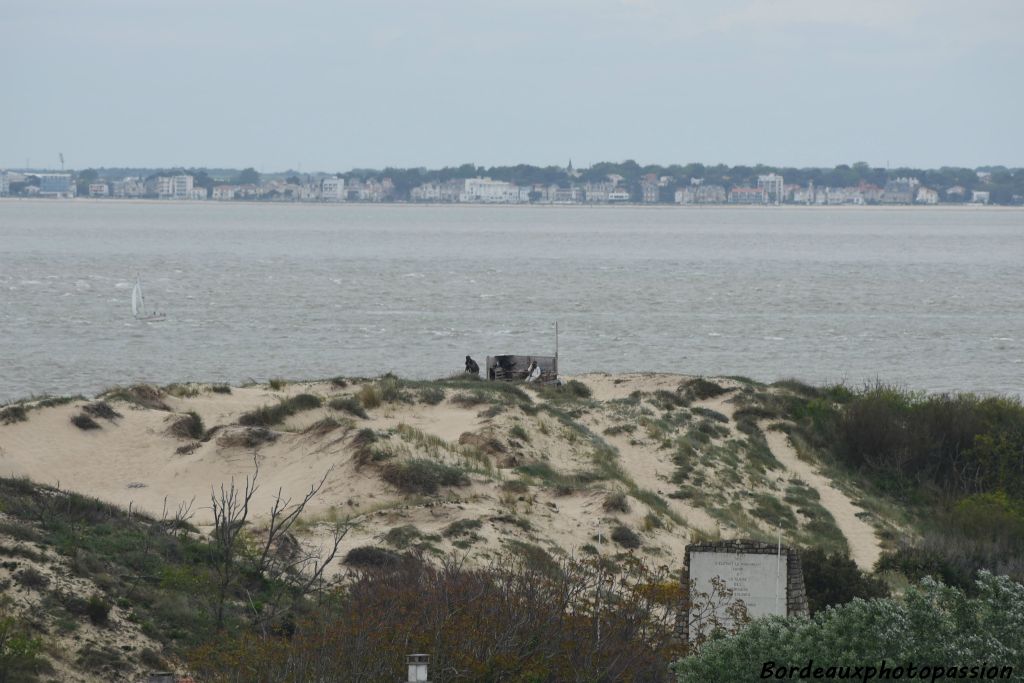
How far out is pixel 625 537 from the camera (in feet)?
78.9

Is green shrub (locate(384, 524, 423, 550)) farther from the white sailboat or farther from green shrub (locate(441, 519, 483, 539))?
the white sailboat

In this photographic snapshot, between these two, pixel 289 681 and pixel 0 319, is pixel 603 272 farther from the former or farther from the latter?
pixel 289 681

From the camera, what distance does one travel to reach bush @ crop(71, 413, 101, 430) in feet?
99.2

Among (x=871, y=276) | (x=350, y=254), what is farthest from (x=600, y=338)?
(x=350, y=254)

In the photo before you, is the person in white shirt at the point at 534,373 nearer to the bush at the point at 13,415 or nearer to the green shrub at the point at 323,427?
the green shrub at the point at 323,427

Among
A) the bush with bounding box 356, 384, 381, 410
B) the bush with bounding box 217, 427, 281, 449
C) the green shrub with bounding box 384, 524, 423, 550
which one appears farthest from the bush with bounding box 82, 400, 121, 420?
the green shrub with bounding box 384, 524, 423, 550

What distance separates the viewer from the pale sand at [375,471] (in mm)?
23953

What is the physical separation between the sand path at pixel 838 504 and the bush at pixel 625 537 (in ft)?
15.2

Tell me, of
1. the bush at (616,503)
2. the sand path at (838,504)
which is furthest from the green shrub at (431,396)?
the sand path at (838,504)

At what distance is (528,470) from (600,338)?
130 ft

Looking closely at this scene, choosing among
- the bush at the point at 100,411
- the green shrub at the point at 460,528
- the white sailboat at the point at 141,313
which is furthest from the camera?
the white sailboat at the point at 141,313

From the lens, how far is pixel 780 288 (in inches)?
3775

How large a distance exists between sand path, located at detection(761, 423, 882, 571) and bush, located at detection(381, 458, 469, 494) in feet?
26.3

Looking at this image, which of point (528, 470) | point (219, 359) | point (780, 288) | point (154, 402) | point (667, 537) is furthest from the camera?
point (780, 288)
